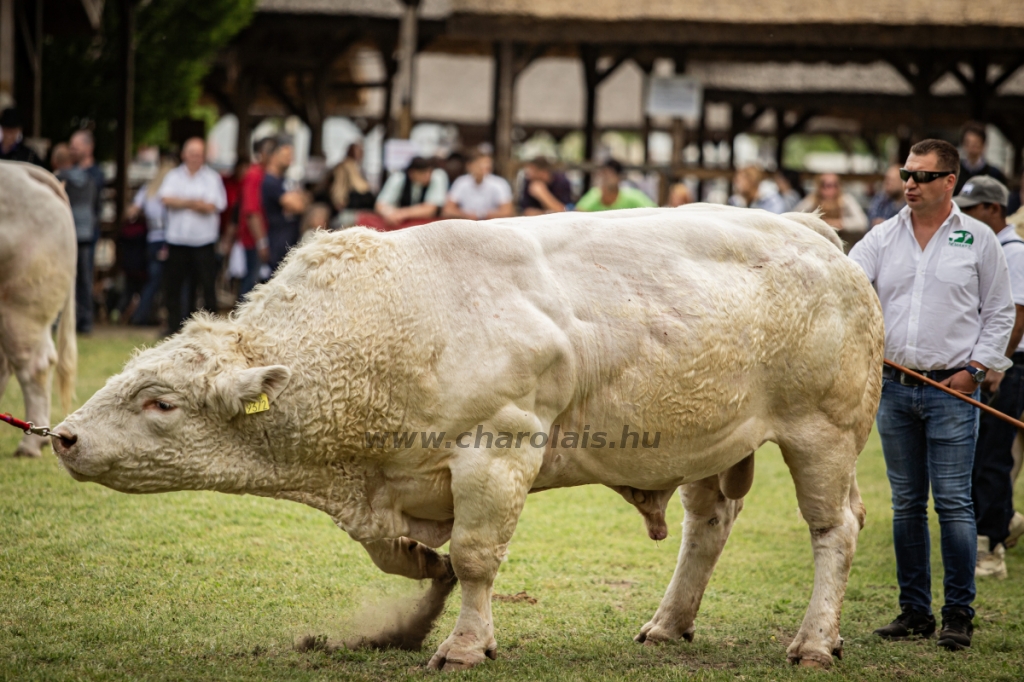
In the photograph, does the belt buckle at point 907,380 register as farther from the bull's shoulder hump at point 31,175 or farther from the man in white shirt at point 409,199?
the man in white shirt at point 409,199

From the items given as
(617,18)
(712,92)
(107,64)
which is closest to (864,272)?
(617,18)

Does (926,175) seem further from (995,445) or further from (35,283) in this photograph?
(35,283)

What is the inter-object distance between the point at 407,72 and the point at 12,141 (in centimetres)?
597

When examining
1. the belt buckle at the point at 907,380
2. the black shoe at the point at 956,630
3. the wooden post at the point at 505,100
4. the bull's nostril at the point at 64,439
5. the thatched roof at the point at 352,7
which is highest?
the thatched roof at the point at 352,7

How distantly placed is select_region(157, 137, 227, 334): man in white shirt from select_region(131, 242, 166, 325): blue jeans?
177 cm

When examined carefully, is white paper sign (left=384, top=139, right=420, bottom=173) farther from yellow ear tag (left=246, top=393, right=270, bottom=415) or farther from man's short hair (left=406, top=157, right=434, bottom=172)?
yellow ear tag (left=246, top=393, right=270, bottom=415)

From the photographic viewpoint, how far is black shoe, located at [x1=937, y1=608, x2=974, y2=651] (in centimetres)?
509

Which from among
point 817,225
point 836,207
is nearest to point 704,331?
point 817,225

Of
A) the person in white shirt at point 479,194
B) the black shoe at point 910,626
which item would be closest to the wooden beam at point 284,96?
the person in white shirt at point 479,194

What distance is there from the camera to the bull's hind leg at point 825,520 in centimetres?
475

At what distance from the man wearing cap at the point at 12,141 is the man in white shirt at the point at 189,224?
2.23 m

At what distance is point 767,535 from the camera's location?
7156 millimetres

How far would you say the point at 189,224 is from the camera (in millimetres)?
12938

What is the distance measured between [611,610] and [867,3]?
11958mm
